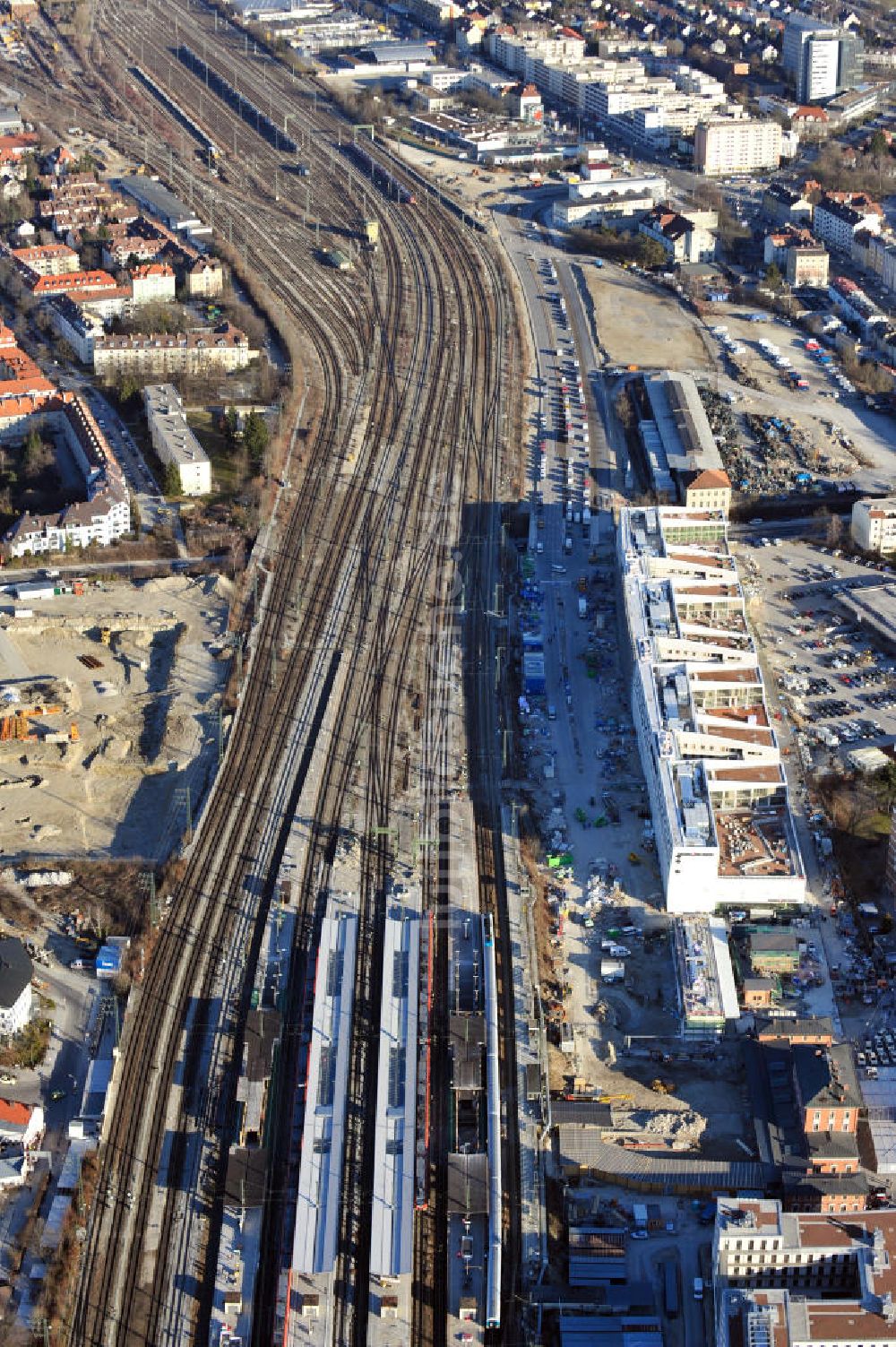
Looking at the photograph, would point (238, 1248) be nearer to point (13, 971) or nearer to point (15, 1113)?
point (15, 1113)

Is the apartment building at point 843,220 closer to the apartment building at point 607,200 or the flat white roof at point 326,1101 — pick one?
the apartment building at point 607,200

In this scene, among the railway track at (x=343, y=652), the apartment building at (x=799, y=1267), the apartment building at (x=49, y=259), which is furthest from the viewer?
the apartment building at (x=49, y=259)

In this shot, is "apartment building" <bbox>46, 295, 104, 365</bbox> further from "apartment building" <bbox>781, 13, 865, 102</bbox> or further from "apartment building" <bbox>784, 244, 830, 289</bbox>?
"apartment building" <bbox>781, 13, 865, 102</bbox>

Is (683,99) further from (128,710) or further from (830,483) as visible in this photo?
(128,710)

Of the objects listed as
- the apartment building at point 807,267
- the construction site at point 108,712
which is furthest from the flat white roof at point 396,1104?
the apartment building at point 807,267

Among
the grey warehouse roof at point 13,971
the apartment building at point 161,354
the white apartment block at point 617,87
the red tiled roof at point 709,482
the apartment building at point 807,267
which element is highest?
the white apartment block at point 617,87

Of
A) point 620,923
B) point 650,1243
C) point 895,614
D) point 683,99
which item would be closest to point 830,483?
point 895,614
